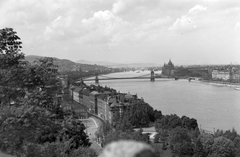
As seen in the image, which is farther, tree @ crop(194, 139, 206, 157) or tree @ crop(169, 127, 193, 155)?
tree @ crop(169, 127, 193, 155)

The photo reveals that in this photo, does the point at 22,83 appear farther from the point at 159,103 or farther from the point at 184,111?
the point at 159,103

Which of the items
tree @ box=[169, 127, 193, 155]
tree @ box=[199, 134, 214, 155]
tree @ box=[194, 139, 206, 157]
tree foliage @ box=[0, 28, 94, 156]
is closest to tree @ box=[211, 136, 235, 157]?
tree @ box=[199, 134, 214, 155]

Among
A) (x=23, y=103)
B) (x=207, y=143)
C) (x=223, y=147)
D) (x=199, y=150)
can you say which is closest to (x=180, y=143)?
(x=199, y=150)

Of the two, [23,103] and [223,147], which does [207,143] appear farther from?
[23,103]

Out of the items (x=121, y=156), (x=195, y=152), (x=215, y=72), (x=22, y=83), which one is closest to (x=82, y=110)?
(x=195, y=152)

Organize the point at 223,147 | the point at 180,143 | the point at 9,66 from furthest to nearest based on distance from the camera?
the point at 180,143 → the point at 223,147 → the point at 9,66

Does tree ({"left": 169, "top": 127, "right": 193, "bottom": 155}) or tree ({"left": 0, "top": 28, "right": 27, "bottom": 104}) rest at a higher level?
tree ({"left": 0, "top": 28, "right": 27, "bottom": 104})

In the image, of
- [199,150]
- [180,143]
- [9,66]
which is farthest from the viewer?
[180,143]

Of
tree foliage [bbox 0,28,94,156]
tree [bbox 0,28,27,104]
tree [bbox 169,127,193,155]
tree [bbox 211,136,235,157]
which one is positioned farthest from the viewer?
tree [bbox 169,127,193,155]

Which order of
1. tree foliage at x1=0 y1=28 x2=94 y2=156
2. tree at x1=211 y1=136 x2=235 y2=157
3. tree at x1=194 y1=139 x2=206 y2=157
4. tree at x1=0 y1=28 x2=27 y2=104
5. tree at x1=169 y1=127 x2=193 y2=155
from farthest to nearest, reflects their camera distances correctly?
tree at x1=169 y1=127 x2=193 y2=155 < tree at x1=194 y1=139 x2=206 y2=157 < tree at x1=211 y1=136 x2=235 y2=157 < tree at x1=0 y1=28 x2=27 y2=104 < tree foliage at x1=0 y1=28 x2=94 y2=156

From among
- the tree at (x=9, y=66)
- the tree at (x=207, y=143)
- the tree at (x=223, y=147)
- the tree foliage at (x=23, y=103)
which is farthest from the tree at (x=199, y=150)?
the tree at (x=9, y=66)

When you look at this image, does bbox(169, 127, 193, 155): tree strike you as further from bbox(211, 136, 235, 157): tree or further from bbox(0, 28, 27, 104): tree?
bbox(0, 28, 27, 104): tree
